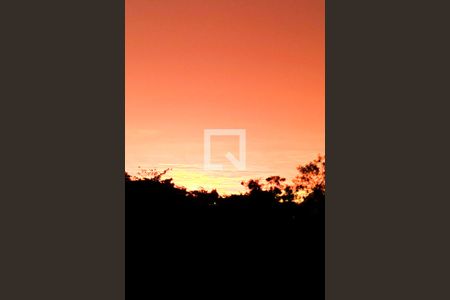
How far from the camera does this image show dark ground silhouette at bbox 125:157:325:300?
12852 millimetres

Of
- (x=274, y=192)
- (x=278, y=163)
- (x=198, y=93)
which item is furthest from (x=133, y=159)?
(x=274, y=192)

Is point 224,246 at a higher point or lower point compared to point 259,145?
lower

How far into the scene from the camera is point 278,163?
12.4 m

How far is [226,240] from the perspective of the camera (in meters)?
14.3

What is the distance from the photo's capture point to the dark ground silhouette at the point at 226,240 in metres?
12.9

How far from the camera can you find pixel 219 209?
1396cm
